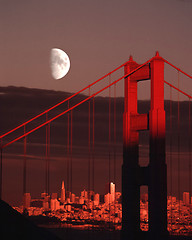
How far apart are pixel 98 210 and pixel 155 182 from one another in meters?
31.4

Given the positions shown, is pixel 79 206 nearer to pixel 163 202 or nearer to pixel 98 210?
pixel 98 210

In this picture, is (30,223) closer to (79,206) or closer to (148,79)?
(148,79)

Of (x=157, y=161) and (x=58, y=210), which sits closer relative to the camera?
(x=157, y=161)

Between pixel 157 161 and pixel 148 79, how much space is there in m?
2.94

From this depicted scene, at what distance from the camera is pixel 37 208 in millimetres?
49094

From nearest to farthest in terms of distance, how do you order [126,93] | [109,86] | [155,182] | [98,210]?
[155,182]
[126,93]
[109,86]
[98,210]

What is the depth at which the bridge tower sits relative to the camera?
21797 millimetres

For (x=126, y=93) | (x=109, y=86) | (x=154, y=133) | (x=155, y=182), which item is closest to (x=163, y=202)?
(x=155, y=182)

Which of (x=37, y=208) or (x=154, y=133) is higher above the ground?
(x=154, y=133)

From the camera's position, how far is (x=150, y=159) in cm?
2203

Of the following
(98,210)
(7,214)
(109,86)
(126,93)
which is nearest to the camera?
(7,214)

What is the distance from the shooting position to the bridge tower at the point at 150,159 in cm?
2180

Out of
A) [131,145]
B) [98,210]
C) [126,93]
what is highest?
[126,93]

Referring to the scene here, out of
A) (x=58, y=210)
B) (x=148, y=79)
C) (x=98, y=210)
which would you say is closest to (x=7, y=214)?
(x=148, y=79)
